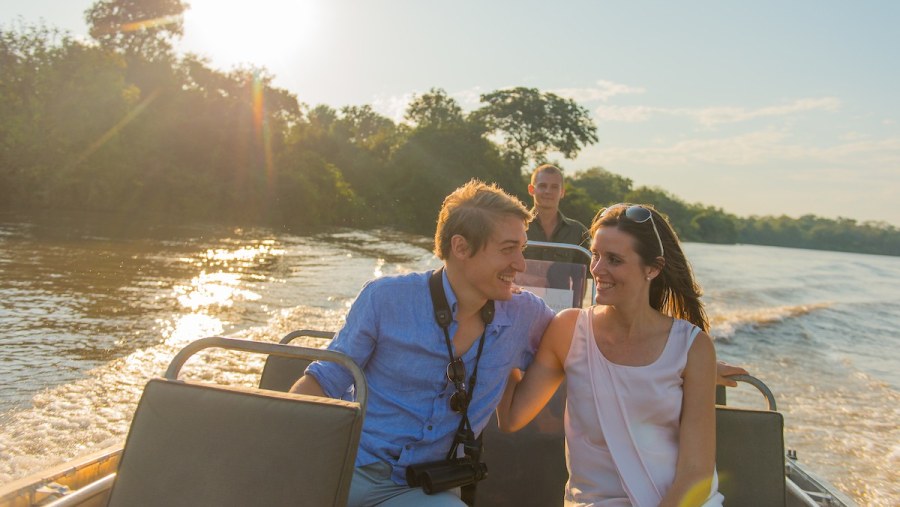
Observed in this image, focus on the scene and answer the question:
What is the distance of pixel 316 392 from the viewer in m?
2.11

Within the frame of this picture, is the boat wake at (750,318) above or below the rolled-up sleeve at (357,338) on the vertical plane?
below

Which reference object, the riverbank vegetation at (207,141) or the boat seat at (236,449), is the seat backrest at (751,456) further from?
the riverbank vegetation at (207,141)

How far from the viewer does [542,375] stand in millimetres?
2377

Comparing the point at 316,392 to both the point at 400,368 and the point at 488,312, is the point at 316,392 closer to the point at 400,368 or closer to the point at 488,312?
the point at 400,368

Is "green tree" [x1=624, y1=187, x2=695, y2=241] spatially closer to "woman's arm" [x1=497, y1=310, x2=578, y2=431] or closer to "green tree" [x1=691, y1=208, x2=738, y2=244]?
"green tree" [x1=691, y1=208, x2=738, y2=244]

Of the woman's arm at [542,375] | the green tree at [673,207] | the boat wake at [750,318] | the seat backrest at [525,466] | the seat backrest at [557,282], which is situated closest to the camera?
the woman's arm at [542,375]

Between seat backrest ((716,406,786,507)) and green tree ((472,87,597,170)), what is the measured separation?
157ft

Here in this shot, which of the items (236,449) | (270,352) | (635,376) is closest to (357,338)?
(270,352)

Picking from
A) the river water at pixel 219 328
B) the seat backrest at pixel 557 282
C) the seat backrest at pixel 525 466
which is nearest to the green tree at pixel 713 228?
the river water at pixel 219 328

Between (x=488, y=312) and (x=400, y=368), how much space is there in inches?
12.2

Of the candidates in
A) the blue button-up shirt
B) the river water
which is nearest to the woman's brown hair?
the blue button-up shirt

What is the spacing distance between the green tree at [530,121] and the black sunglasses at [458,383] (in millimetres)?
48208

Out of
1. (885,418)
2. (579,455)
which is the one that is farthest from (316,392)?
(885,418)

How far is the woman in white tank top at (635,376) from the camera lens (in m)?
2.11
